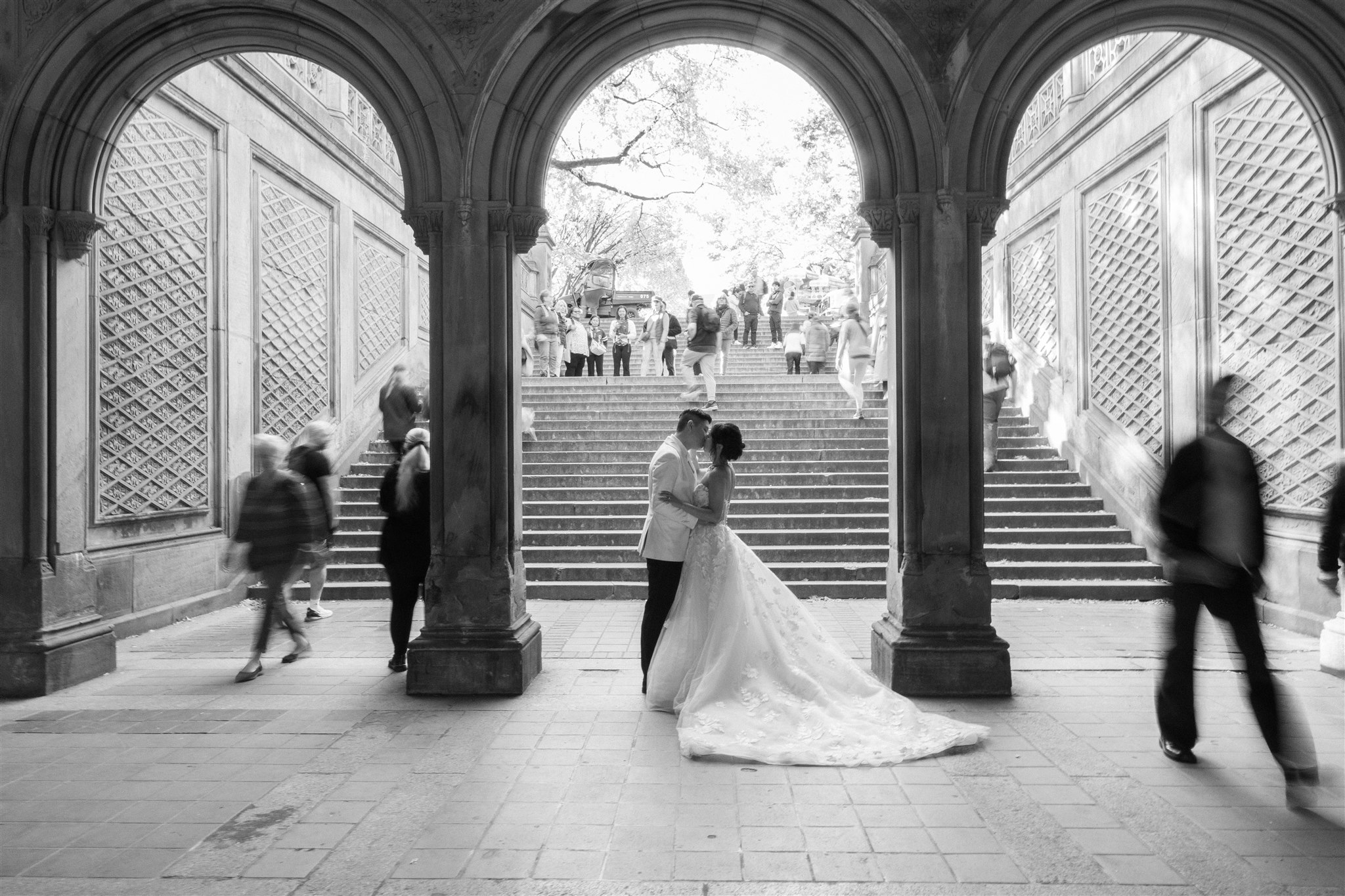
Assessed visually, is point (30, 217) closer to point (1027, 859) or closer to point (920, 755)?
point (920, 755)

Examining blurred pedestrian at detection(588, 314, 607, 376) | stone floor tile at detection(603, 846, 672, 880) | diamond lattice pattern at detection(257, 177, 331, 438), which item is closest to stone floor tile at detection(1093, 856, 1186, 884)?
stone floor tile at detection(603, 846, 672, 880)

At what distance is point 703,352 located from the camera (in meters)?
13.3

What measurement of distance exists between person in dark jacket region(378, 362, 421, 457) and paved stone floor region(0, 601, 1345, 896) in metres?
3.77

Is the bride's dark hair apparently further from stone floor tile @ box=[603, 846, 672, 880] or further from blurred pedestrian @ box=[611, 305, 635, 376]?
blurred pedestrian @ box=[611, 305, 635, 376]

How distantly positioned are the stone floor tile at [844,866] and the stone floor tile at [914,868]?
0.03m

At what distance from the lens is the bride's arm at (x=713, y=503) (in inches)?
219

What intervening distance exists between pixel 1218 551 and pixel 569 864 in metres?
2.96

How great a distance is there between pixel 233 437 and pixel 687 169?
1765 cm

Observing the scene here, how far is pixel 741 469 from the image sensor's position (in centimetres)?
1137

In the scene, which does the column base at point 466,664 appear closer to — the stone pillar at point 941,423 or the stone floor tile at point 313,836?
the stone floor tile at point 313,836

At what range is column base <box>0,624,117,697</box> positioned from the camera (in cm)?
586

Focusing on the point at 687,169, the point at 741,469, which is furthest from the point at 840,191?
the point at 741,469

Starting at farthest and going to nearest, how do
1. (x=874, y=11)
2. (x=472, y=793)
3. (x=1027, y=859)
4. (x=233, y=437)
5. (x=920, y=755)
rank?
1. (x=233, y=437)
2. (x=874, y=11)
3. (x=920, y=755)
4. (x=472, y=793)
5. (x=1027, y=859)

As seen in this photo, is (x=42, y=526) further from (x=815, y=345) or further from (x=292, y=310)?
(x=815, y=345)
